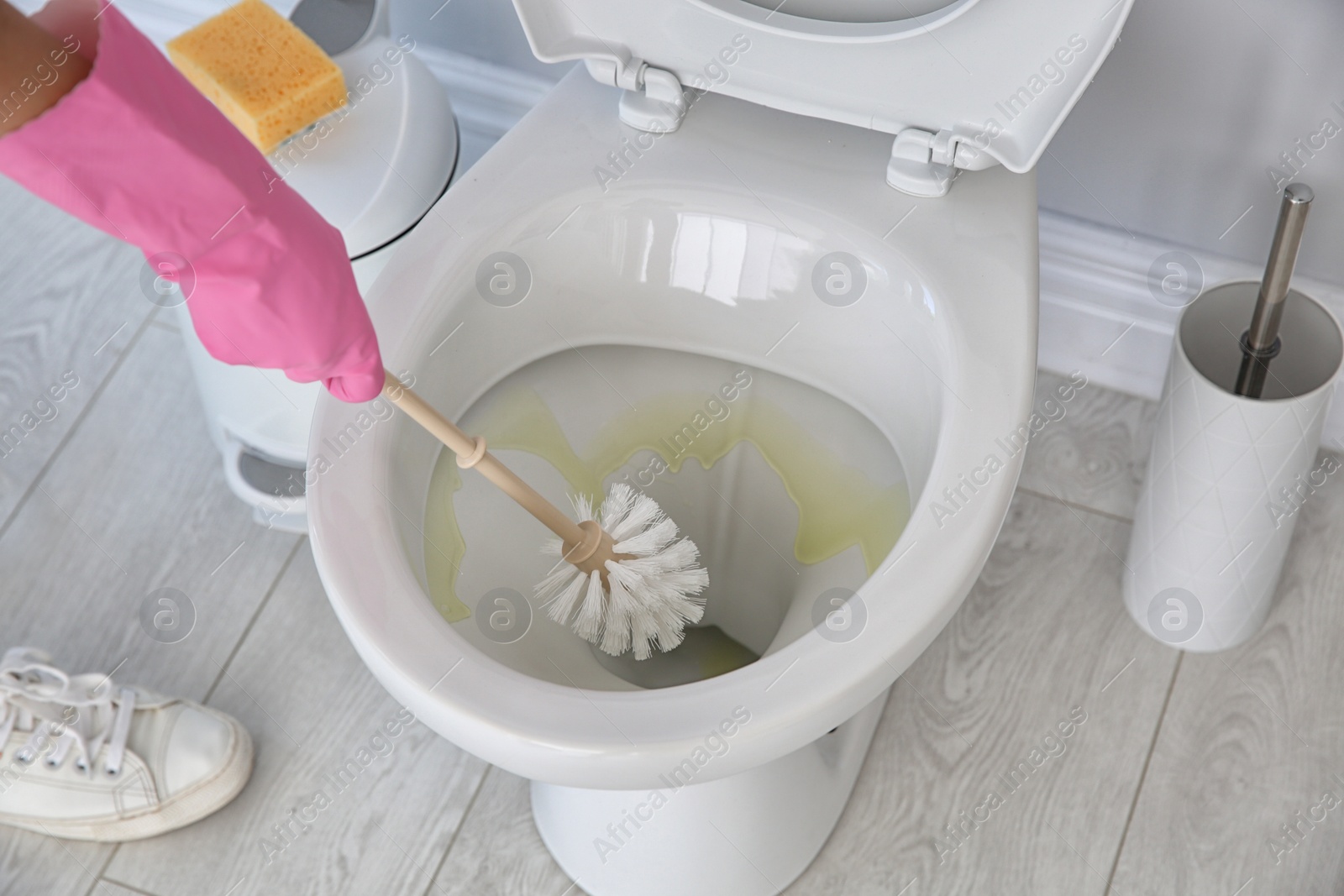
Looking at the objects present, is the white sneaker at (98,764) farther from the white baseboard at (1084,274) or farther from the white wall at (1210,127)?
the white wall at (1210,127)

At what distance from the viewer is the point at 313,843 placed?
3.33 ft

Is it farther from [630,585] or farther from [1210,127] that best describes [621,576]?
[1210,127]

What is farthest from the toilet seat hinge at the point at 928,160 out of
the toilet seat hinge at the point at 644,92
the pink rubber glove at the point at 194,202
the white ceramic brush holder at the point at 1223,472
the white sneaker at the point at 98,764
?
the white sneaker at the point at 98,764

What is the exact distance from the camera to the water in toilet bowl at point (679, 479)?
2.68ft

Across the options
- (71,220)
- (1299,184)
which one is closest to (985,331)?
(1299,184)

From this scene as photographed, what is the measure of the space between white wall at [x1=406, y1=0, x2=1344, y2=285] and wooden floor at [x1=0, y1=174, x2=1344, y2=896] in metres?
0.21

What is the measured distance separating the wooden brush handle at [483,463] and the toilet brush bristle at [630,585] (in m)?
0.03

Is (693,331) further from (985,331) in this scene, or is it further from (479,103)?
(479,103)

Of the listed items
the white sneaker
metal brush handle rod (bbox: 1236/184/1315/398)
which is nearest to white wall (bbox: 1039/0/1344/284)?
metal brush handle rod (bbox: 1236/184/1315/398)

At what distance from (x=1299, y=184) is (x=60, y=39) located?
0.75 metres

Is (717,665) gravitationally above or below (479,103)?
below

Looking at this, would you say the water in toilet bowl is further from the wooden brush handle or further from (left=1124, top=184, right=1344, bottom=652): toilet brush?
(left=1124, top=184, right=1344, bottom=652): toilet brush

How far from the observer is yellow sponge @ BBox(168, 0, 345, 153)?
2.99 feet

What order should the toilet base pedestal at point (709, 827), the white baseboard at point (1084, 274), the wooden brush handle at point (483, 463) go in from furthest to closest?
the white baseboard at point (1084, 274) → the toilet base pedestal at point (709, 827) → the wooden brush handle at point (483, 463)
